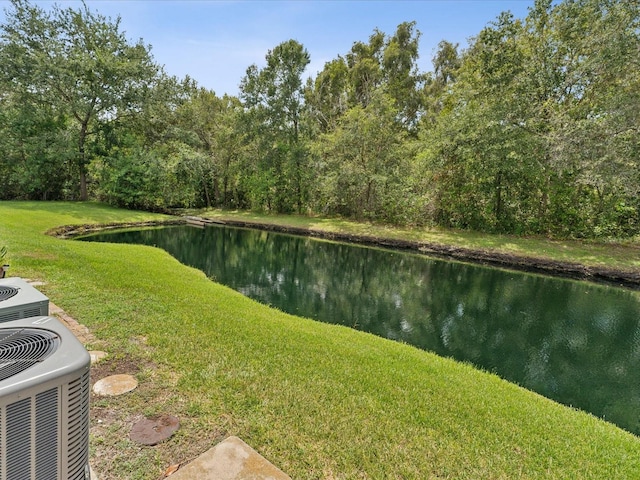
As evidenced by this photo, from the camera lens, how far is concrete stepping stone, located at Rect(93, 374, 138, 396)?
249cm

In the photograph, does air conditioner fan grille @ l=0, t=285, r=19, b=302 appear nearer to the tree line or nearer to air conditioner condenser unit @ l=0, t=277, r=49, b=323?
air conditioner condenser unit @ l=0, t=277, r=49, b=323

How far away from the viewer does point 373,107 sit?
57.4 ft

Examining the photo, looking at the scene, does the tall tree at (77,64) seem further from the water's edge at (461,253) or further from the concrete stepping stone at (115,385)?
the concrete stepping stone at (115,385)

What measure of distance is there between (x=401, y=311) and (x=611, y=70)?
11.1m

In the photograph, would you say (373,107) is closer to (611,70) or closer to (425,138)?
(425,138)

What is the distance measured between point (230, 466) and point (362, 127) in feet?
57.2

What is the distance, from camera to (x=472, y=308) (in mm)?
8188

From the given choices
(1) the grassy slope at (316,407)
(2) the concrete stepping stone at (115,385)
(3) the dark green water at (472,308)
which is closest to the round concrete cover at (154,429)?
(1) the grassy slope at (316,407)

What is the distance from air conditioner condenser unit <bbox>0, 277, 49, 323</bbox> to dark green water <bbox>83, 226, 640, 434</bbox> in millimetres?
5391

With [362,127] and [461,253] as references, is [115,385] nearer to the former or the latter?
[461,253]

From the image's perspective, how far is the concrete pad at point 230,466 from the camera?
180cm

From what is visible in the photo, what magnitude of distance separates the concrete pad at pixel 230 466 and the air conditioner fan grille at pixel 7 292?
4.55 feet

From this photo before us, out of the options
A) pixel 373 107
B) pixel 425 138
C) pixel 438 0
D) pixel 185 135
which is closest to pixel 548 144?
pixel 425 138

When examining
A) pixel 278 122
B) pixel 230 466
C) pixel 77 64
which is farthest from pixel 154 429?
pixel 77 64
